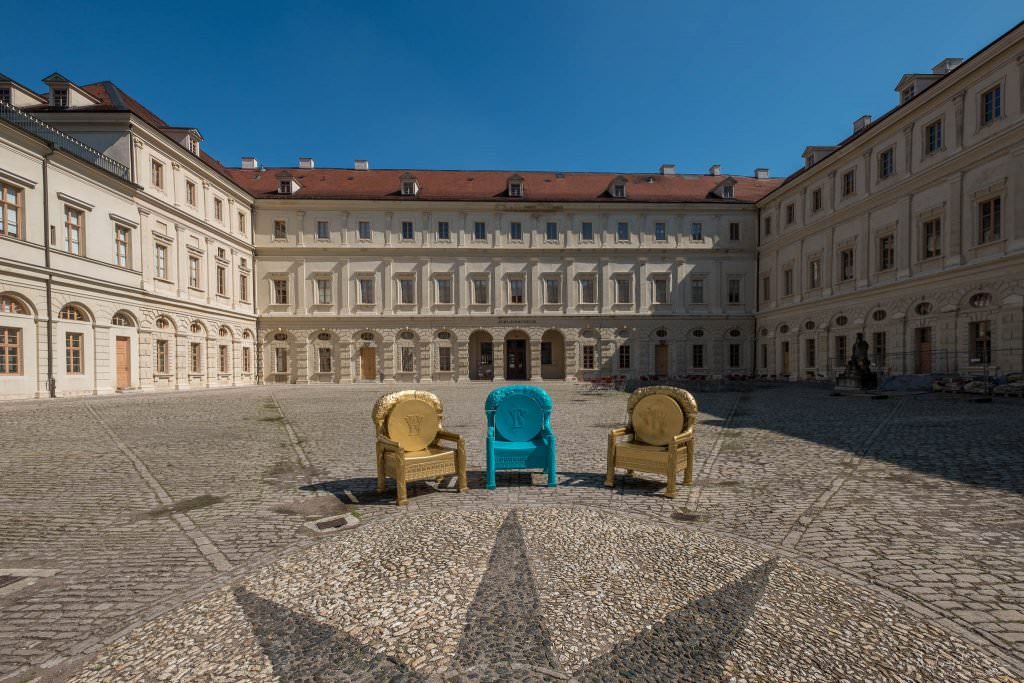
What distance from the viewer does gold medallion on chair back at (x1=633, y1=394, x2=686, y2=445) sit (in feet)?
19.1

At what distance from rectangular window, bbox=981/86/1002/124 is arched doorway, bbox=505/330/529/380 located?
24986mm

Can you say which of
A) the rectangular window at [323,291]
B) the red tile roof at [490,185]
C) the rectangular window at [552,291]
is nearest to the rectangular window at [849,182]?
the red tile roof at [490,185]

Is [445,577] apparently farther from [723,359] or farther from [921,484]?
[723,359]

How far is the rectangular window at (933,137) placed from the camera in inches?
799

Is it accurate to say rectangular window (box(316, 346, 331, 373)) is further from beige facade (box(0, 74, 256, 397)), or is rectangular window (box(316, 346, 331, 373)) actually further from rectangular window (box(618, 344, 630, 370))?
rectangular window (box(618, 344, 630, 370))

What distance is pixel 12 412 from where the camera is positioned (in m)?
13.8

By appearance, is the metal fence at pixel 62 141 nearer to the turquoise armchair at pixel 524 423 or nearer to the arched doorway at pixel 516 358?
the turquoise armchair at pixel 524 423

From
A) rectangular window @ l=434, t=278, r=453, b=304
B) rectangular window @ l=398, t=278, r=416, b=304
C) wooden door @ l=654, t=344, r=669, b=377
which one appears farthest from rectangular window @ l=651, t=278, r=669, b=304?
rectangular window @ l=398, t=278, r=416, b=304

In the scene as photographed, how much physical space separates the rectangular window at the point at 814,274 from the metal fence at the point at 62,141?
36165mm

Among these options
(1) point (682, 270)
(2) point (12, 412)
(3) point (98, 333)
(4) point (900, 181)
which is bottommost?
(2) point (12, 412)

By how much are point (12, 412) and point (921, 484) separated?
2101 centimetres

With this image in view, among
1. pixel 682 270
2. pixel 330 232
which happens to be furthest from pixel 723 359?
pixel 330 232

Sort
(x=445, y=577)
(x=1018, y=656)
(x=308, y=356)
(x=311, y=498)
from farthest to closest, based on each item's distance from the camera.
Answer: (x=308, y=356)
(x=311, y=498)
(x=445, y=577)
(x=1018, y=656)

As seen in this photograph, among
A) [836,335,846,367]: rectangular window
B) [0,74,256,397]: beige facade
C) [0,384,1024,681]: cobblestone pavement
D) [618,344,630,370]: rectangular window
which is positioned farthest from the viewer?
[618,344,630,370]: rectangular window
